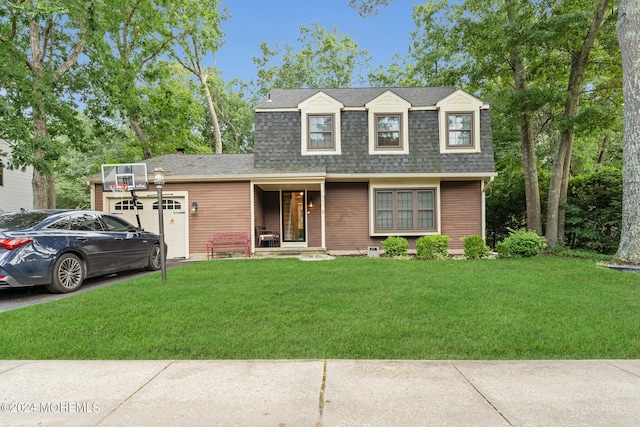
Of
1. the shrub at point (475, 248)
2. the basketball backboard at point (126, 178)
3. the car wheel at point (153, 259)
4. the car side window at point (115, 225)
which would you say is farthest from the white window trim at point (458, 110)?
the basketball backboard at point (126, 178)

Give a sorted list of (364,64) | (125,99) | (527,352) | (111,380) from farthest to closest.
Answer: (364,64) → (125,99) → (527,352) → (111,380)

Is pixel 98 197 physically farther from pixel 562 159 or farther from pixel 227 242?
pixel 562 159

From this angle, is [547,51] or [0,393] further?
[547,51]

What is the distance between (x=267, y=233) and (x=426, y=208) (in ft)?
18.1

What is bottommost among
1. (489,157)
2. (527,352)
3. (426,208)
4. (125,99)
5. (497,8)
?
(527,352)

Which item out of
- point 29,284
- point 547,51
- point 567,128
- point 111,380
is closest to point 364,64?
point 547,51

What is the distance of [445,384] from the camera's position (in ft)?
8.64

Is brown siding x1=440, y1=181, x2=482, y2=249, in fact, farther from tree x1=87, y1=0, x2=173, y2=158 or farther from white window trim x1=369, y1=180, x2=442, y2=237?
tree x1=87, y1=0, x2=173, y2=158

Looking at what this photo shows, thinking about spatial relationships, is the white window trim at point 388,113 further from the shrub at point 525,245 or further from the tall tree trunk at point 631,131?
the tall tree trunk at point 631,131

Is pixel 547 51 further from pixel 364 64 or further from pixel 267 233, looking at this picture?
pixel 364 64

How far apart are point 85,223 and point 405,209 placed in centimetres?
886

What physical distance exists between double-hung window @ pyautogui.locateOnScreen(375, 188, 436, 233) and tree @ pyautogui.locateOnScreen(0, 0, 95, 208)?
10.1m

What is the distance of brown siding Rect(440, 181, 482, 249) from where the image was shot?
11555 millimetres

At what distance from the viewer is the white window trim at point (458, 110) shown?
37.4 feet
